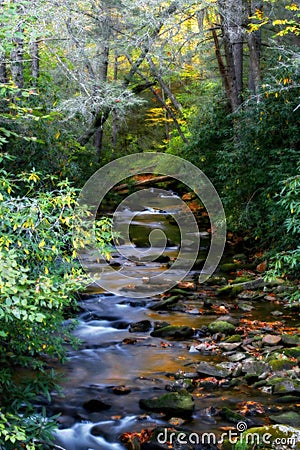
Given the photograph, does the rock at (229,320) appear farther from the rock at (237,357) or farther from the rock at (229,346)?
the rock at (237,357)

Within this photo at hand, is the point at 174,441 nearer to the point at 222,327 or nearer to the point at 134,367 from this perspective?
the point at 134,367

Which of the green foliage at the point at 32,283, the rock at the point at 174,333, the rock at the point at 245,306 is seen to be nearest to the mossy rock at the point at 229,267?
the rock at the point at 245,306

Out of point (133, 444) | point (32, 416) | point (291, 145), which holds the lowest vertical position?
point (133, 444)

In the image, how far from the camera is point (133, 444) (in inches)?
197

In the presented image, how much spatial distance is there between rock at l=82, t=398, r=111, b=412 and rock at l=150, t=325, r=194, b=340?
2240mm

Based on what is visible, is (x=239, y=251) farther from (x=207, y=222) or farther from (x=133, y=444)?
(x=133, y=444)

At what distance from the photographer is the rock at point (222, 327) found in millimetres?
8047

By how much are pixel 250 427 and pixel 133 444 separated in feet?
4.07

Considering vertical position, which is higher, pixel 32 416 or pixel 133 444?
pixel 32 416

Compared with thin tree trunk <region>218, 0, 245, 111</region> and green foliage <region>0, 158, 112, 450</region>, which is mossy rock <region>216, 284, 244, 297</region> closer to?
thin tree trunk <region>218, 0, 245, 111</region>

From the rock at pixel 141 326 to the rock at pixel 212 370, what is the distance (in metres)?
1.78

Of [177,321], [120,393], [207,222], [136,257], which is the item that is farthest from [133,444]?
[207,222]

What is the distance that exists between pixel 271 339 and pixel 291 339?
0.94 ft

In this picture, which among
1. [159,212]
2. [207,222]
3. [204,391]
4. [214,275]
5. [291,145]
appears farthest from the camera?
[159,212]
